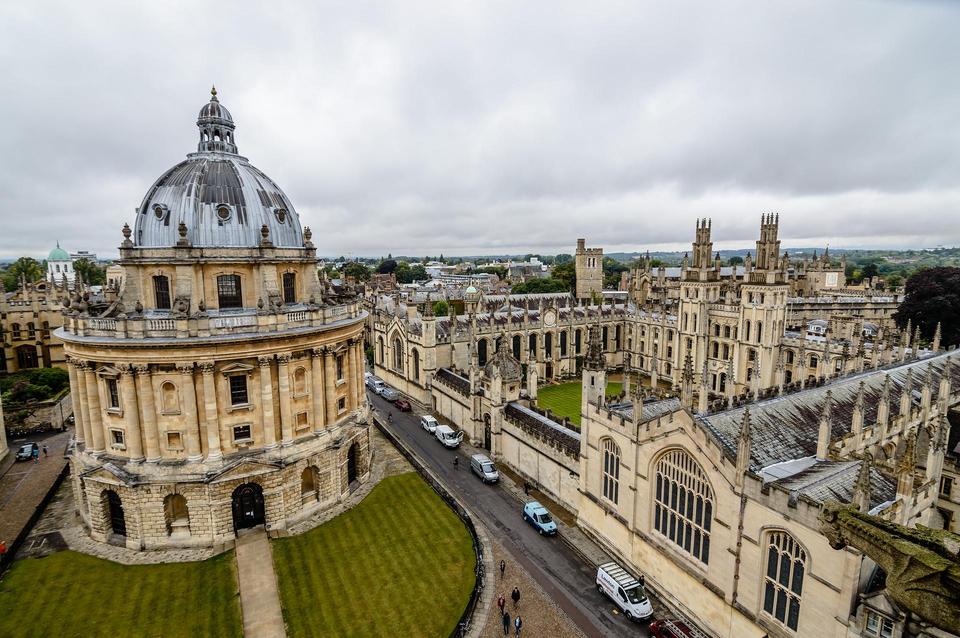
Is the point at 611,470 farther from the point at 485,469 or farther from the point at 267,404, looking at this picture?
the point at 267,404

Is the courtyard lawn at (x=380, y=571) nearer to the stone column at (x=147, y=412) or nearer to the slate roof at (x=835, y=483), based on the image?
the stone column at (x=147, y=412)

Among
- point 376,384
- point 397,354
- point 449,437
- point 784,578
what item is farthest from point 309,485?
point 397,354

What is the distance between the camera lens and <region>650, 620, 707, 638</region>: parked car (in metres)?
18.8

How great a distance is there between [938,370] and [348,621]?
122 ft

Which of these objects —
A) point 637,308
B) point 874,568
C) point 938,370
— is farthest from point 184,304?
point 637,308

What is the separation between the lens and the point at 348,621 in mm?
21016

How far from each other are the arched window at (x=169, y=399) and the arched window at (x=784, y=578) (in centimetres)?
2807

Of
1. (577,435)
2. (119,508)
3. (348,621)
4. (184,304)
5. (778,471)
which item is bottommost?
(348,621)

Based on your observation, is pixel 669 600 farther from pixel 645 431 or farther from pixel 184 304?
pixel 184 304

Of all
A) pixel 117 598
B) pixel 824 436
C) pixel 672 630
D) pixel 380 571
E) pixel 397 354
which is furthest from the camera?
pixel 397 354

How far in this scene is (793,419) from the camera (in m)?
22.1

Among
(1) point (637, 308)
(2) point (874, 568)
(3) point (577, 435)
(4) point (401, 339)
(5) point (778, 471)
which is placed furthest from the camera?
(1) point (637, 308)

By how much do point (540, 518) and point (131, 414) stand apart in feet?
74.9

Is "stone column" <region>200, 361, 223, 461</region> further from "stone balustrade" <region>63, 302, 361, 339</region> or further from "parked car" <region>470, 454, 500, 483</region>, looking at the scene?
"parked car" <region>470, 454, 500, 483</region>
